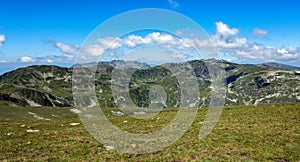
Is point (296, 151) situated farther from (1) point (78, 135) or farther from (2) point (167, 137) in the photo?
(1) point (78, 135)

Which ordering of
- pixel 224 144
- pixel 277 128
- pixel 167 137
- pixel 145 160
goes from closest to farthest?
pixel 145 160, pixel 224 144, pixel 167 137, pixel 277 128

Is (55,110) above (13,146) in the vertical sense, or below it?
below

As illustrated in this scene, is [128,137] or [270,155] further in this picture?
[128,137]

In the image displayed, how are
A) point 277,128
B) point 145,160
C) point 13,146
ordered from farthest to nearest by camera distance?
point 277,128 < point 13,146 < point 145,160

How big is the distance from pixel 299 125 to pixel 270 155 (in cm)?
1339

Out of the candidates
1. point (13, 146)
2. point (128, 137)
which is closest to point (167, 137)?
point (128, 137)

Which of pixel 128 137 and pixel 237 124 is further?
pixel 237 124

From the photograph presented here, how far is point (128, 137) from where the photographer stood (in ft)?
96.8

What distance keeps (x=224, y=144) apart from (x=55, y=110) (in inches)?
7396

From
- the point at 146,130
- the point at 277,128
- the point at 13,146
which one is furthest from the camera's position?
the point at 146,130

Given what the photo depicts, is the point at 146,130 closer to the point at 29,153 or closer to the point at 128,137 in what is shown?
the point at 128,137

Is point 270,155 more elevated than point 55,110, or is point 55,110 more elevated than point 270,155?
point 270,155

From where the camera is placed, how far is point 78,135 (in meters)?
31.7

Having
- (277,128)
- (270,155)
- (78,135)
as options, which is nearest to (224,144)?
(270,155)
